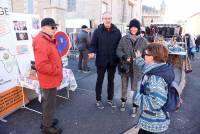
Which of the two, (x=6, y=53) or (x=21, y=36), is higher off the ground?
(x=21, y=36)

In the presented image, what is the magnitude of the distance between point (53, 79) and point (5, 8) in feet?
6.05

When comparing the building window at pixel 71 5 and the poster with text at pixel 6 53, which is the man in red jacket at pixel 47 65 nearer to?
the poster with text at pixel 6 53

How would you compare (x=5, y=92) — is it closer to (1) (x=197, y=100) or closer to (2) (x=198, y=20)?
(1) (x=197, y=100)

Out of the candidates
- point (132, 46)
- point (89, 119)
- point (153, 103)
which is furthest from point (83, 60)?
point (153, 103)

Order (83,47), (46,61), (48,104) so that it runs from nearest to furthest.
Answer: (46,61), (48,104), (83,47)

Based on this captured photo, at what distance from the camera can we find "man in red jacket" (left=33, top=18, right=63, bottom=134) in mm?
3219

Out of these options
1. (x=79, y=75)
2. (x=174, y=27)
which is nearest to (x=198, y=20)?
(x=174, y=27)

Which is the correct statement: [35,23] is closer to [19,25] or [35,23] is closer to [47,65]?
[19,25]

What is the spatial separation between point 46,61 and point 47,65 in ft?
0.19

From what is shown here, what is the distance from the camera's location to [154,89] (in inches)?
89.4

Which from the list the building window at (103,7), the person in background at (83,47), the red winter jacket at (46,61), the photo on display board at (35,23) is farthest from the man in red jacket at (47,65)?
the building window at (103,7)

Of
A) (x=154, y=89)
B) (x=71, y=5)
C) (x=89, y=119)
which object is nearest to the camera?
(x=154, y=89)

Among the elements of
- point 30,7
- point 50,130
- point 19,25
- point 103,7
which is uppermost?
point 103,7

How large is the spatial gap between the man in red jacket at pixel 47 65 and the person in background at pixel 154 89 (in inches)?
57.4
